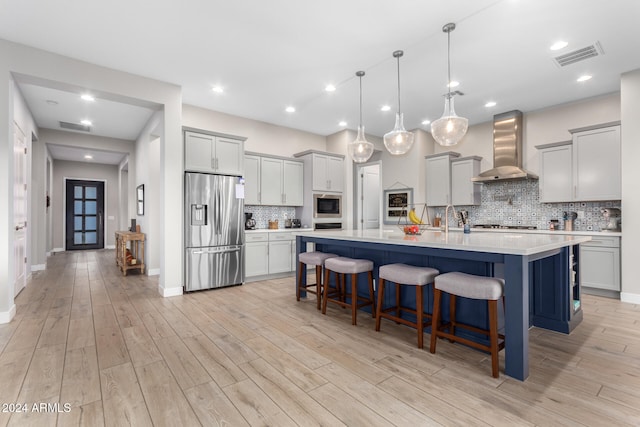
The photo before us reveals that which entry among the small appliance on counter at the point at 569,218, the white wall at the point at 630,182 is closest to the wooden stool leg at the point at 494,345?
the white wall at the point at 630,182

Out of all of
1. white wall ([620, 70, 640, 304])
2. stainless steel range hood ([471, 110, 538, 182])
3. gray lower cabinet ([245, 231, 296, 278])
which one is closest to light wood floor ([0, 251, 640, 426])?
white wall ([620, 70, 640, 304])

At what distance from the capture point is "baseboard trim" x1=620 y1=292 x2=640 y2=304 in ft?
12.5

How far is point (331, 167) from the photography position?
6109mm

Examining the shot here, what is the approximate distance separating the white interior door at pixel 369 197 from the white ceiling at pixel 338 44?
2.38 m

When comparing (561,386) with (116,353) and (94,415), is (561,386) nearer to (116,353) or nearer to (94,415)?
(94,415)

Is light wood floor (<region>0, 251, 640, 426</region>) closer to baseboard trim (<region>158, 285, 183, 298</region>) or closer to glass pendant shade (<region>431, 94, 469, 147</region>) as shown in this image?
baseboard trim (<region>158, 285, 183, 298</region>)

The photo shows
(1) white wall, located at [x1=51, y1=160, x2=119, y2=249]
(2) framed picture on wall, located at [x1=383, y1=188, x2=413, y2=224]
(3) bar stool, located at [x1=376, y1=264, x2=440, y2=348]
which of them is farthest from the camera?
(1) white wall, located at [x1=51, y1=160, x2=119, y2=249]

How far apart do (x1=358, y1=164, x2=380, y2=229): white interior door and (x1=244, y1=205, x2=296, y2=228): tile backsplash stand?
1596 millimetres

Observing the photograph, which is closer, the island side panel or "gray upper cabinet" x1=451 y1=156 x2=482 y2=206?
the island side panel

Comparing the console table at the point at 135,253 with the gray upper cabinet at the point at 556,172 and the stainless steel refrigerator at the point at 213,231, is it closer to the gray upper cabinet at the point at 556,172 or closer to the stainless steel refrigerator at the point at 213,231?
the stainless steel refrigerator at the point at 213,231

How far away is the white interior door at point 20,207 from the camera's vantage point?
3.96m

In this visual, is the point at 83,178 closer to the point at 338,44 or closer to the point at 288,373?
the point at 338,44

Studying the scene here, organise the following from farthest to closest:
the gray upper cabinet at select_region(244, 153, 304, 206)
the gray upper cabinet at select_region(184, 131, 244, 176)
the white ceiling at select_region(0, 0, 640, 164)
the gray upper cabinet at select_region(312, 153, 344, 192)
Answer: the gray upper cabinet at select_region(312, 153, 344, 192), the gray upper cabinet at select_region(244, 153, 304, 206), the gray upper cabinet at select_region(184, 131, 244, 176), the white ceiling at select_region(0, 0, 640, 164)

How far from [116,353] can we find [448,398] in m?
2.43
